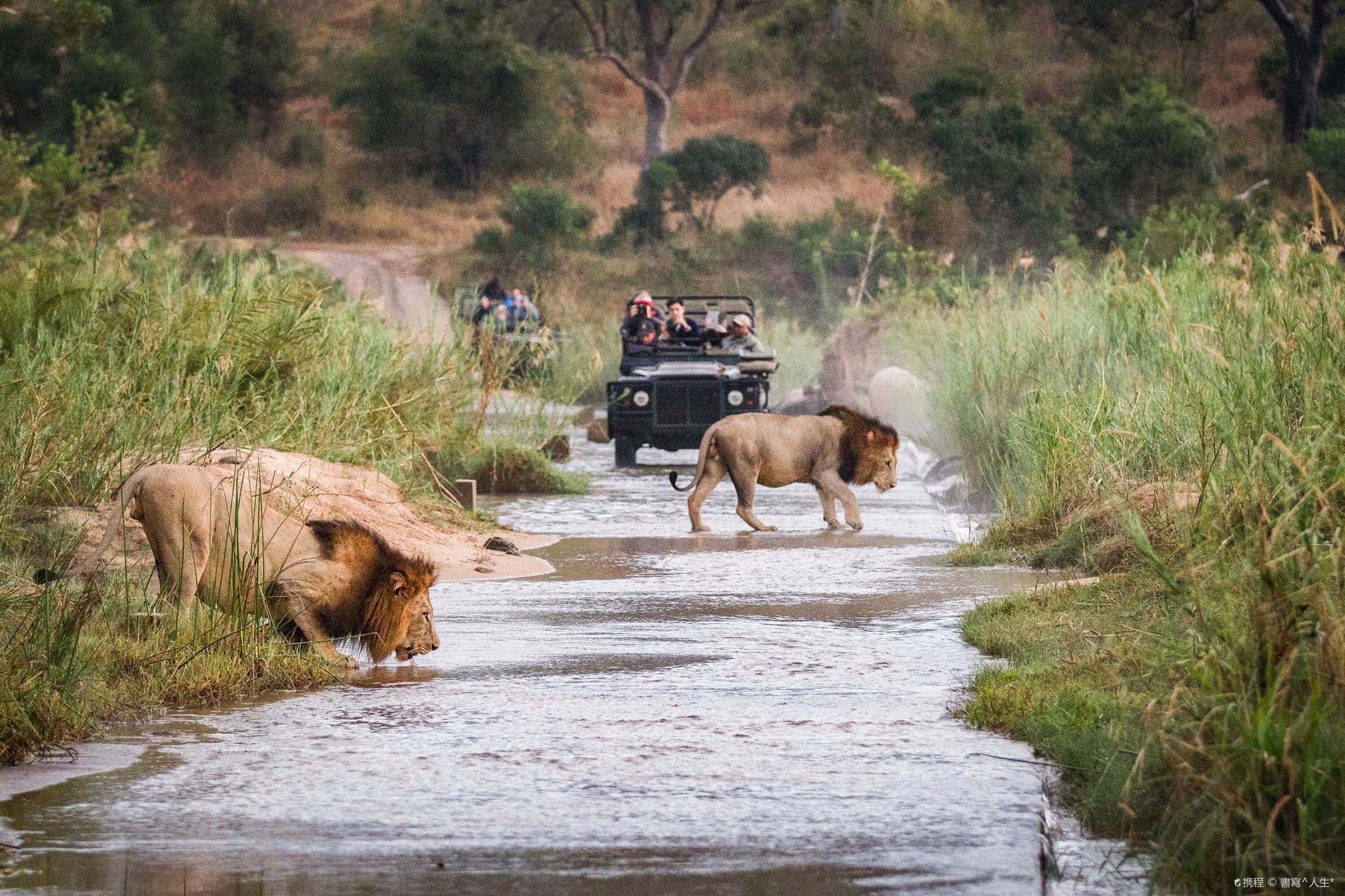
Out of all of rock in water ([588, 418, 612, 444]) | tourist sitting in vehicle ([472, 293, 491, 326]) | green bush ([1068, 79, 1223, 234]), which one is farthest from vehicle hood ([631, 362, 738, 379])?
green bush ([1068, 79, 1223, 234])

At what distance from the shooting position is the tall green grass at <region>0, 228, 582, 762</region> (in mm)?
7996

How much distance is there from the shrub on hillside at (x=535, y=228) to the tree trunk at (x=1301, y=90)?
1796 centimetres

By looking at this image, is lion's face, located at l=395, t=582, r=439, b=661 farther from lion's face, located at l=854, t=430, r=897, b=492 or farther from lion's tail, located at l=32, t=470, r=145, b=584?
lion's face, located at l=854, t=430, r=897, b=492

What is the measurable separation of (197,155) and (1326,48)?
3477 cm

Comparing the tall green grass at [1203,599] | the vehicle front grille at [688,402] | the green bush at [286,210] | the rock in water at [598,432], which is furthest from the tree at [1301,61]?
the tall green grass at [1203,599]

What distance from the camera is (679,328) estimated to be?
2316 centimetres

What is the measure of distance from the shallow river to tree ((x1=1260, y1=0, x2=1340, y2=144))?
36730 millimetres

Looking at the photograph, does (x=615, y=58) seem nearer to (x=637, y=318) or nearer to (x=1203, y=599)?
(x=637, y=318)

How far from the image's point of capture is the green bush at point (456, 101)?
192 feet

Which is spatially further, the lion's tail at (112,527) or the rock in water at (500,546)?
the rock in water at (500,546)

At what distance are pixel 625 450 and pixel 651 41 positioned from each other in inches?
1400

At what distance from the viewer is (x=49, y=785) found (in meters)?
6.76

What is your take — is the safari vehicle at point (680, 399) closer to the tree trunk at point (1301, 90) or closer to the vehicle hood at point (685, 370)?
the vehicle hood at point (685, 370)

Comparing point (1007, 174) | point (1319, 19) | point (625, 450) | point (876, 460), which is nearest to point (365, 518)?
point (876, 460)
